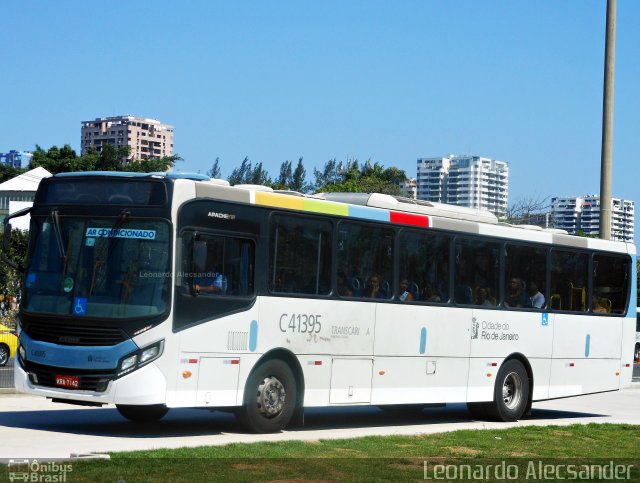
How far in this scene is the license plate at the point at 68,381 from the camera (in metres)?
14.4

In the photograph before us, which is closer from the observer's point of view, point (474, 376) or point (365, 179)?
point (474, 376)

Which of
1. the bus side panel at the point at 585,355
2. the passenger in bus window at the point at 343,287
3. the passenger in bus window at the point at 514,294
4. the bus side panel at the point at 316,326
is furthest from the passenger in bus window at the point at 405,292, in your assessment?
the bus side panel at the point at 585,355

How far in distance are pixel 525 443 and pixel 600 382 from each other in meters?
7.65

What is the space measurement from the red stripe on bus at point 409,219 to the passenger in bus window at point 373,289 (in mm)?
981

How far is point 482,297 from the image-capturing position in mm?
19672

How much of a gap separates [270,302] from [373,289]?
7.55ft

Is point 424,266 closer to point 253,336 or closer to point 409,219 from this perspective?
point 409,219

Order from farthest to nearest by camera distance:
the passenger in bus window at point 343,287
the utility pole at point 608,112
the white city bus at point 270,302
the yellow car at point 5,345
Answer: the yellow car at point 5,345, the utility pole at point 608,112, the passenger in bus window at point 343,287, the white city bus at point 270,302

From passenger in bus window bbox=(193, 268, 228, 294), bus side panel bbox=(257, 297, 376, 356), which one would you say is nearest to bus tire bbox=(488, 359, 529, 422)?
bus side panel bbox=(257, 297, 376, 356)

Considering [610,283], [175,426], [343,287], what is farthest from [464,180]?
[175,426]

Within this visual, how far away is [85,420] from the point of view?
1686 centimetres

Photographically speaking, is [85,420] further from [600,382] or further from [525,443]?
[600,382]

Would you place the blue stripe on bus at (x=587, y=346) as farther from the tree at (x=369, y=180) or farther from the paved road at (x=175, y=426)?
the tree at (x=369, y=180)

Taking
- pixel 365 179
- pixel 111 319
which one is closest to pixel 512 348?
pixel 111 319
